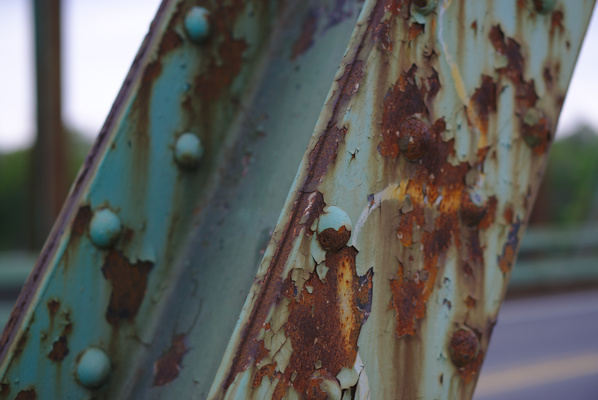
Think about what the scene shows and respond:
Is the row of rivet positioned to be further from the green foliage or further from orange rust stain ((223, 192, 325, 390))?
the green foliage

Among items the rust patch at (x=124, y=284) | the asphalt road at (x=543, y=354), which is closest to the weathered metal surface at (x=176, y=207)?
the rust patch at (x=124, y=284)

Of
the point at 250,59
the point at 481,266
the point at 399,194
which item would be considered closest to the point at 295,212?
the point at 399,194

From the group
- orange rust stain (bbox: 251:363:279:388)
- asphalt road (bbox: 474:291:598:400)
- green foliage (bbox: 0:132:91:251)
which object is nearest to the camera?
orange rust stain (bbox: 251:363:279:388)

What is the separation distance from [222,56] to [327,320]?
428 millimetres

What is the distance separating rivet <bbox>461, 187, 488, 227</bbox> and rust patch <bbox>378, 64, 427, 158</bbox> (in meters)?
0.11

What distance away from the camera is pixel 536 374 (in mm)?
4059

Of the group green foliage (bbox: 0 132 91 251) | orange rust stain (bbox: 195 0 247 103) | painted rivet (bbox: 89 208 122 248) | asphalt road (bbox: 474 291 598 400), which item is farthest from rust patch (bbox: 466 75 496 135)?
green foliage (bbox: 0 132 91 251)

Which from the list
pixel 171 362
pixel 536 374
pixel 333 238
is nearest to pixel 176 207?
pixel 171 362

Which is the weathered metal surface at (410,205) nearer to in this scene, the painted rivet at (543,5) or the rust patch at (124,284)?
the painted rivet at (543,5)

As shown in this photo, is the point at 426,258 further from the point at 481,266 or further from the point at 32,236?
the point at 32,236

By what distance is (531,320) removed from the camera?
5.70 metres

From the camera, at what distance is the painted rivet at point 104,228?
67cm

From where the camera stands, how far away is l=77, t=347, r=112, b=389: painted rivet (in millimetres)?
667

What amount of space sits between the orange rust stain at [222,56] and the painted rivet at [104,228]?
0.21 m
